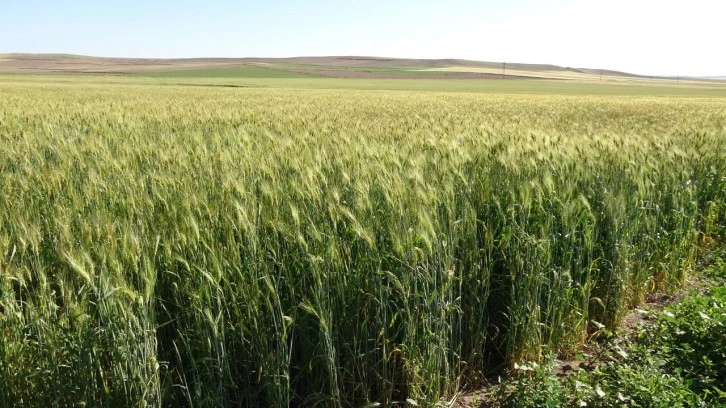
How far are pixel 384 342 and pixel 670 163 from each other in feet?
11.8

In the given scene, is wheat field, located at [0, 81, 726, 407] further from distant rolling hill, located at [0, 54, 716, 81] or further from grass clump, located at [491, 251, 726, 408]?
distant rolling hill, located at [0, 54, 716, 81]

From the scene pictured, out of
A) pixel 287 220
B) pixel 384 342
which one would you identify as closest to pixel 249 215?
pixel 287 220

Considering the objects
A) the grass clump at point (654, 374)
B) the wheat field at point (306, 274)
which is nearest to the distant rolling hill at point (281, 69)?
the wheat field at point (306, 274)

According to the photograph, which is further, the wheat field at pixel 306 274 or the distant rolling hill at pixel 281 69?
the distant rolling hill at pixel 281 69

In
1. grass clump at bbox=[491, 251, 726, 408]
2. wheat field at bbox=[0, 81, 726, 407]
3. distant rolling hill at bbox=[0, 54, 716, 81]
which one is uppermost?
distant rolling hill at bbox=[0, 54, 716, 81]

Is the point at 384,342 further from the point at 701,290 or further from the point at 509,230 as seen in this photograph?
the point at 701,290

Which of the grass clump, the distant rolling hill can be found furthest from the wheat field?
the distant rolling hill

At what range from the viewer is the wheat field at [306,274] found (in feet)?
6.26

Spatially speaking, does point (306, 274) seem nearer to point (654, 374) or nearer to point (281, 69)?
point (654, 374)

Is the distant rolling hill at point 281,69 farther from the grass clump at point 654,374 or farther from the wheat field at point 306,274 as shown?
the grass clump at point 654,374

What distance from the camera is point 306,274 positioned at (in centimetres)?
228

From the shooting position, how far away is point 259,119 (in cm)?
898

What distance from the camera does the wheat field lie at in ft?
6.26

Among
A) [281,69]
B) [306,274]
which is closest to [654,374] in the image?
[306,274]
